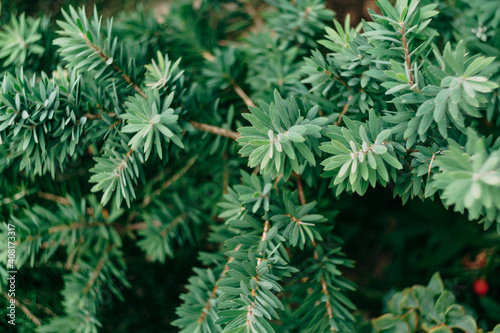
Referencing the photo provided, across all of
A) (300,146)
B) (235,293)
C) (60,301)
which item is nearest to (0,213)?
(60,301)

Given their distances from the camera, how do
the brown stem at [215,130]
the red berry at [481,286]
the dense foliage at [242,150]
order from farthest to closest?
the red berry at [481,286]
the brown stem at [215,130]
the dense foliage at [242,150]

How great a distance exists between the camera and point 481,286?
1.01 m

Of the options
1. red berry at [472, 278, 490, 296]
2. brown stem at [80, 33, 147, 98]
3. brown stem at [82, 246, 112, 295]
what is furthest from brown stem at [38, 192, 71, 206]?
red berry at [472, 278, 490, 296]

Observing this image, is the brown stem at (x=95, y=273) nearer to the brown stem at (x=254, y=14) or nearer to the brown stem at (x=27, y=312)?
the brown stem at (x=27, y=312)

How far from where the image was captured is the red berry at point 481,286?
101 cm

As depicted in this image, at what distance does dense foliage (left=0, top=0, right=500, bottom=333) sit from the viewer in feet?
1.71

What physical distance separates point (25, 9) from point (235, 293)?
869 mm

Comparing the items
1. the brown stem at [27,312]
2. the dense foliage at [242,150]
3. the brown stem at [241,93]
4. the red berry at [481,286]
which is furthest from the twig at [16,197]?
the red berry at [481,286]

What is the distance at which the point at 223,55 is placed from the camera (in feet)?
2.71

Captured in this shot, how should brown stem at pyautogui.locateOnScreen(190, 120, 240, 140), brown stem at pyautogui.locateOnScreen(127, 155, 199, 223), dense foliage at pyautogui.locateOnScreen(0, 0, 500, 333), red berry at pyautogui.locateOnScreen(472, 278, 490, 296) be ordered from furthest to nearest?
1. red berry at pyautogui.locateOnScreen(472, 278, 490, 296)
2. brown stem at pyautogui.locateOnScreen(127, 155, 199, 223)
3. brown stem at pyautogui.locateOnScreen(190, 120, 240, 140)
4. dense foliage at pyautogui.locateOnScreen(0, 0, 500, 333)

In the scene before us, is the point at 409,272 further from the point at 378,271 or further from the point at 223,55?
the point at 223,55

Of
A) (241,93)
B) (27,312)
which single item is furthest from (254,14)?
(27,312)

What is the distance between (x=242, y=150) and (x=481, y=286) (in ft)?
2.89

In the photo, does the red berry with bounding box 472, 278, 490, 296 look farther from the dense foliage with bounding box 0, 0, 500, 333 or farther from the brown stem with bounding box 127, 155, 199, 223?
the brown stem with bounding box 127, 155, 199, 223
